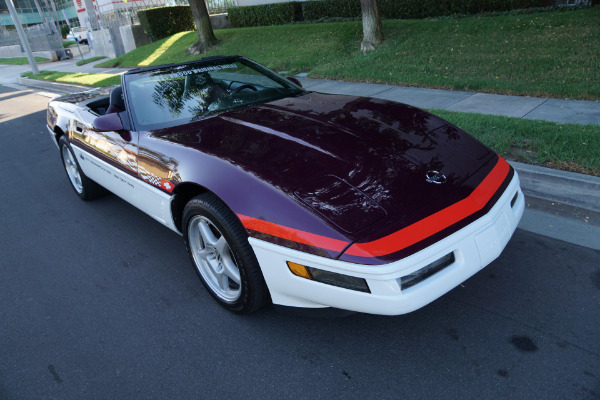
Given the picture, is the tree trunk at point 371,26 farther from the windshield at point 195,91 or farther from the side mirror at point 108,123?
the side mirror at point 108,123

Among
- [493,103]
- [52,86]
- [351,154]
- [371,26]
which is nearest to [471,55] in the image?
[493,103]

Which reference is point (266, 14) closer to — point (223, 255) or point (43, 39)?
point (43, 39)

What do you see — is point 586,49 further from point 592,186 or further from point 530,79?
point 592,186

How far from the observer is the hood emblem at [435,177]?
95.3 inches

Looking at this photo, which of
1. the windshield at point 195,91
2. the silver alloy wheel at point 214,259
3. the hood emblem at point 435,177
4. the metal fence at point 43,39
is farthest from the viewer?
the metal fence at point 43,39

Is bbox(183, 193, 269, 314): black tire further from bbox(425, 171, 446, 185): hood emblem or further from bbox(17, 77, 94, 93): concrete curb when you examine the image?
bbox(17, 77, 94, 93): concrete curb

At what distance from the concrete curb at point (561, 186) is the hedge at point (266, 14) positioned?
14926 millimetres

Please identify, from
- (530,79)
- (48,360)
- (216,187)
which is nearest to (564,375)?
(216,187)

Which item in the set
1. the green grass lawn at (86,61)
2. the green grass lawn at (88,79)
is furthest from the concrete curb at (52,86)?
the green grass lawn at (86,61)

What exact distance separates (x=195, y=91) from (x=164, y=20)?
19032mm

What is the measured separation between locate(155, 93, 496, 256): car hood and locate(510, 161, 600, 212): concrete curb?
4.31 feet

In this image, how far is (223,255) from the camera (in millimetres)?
2740

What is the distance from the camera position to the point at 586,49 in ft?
23.9

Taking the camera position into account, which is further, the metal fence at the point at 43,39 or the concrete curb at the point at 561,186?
the metal fence at the point at 43,39
